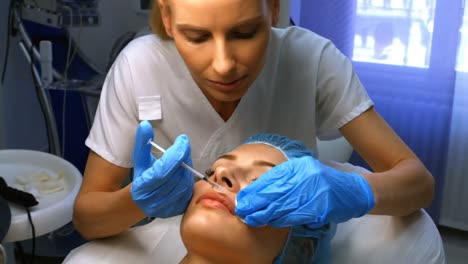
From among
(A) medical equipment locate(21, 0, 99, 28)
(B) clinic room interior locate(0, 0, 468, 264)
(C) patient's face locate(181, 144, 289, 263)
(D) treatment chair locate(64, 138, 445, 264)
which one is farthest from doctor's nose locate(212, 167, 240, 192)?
(A) medical equipment locate(21, 0, 99, 28)

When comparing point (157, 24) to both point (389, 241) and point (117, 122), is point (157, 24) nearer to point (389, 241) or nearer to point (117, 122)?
point (117, 122)

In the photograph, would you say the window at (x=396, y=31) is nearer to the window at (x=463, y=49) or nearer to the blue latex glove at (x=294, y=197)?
the window at (x=463, y=49)

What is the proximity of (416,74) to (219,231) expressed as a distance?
1.62 m

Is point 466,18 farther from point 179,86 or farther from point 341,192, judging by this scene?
point 341,192

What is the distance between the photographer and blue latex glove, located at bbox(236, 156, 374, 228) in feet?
2.83

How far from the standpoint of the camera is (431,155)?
7.76ft

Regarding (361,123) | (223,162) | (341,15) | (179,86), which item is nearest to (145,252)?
(223,162)

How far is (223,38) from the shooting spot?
1.00 metres

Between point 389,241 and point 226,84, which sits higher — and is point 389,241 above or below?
below

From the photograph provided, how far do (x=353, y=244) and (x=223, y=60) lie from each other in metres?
0.55

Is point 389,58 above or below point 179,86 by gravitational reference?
below

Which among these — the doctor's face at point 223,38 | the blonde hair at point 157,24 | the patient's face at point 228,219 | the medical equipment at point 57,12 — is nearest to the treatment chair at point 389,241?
the patient's face at point 228,219

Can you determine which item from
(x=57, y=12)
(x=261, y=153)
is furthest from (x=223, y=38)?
(x=57, y=12)

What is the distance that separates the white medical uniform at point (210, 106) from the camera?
4.09 feet
